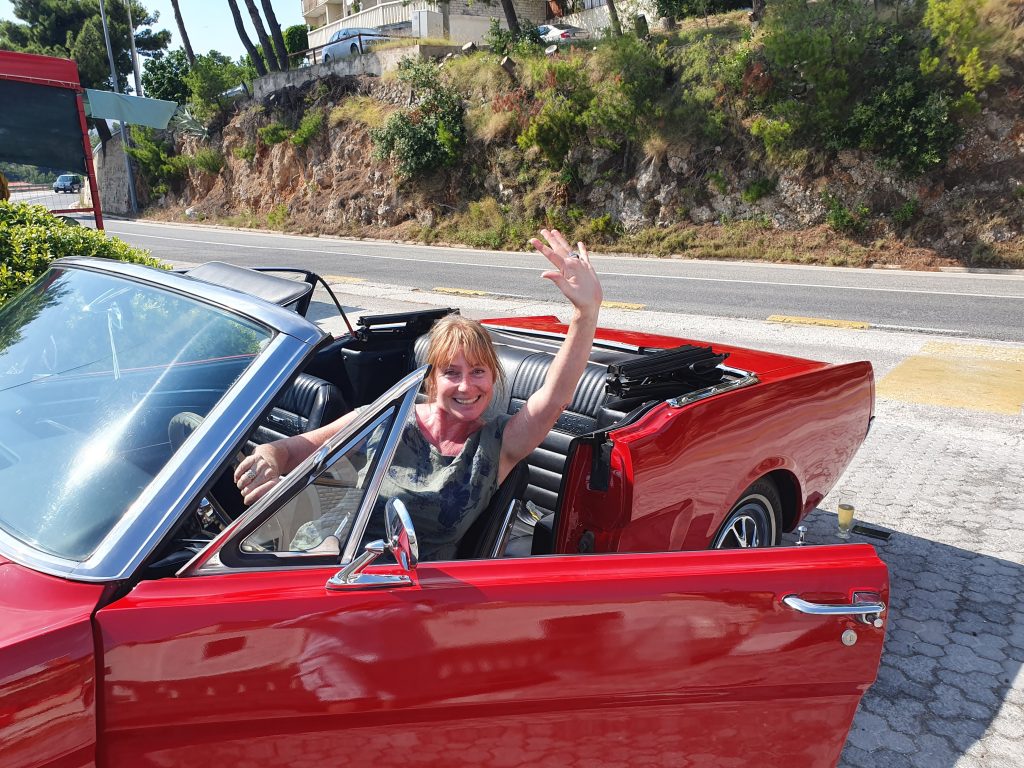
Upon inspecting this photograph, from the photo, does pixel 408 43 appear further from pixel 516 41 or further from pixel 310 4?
pixel 310 4

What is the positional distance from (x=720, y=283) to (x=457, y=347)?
14.1 m

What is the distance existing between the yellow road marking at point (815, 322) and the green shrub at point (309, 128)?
2572 centimetres

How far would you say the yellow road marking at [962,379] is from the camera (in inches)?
291

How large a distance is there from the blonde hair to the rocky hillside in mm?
17824

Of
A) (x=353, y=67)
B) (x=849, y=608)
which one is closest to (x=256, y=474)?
(x=849, y=608)

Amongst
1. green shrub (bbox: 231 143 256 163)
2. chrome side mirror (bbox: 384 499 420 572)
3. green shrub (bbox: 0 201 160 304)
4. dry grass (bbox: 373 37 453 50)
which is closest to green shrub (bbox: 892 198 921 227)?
green shrub (bbox: 0 201 160 304)

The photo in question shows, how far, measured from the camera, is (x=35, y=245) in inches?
227

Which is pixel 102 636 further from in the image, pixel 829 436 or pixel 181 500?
pixel 829 436

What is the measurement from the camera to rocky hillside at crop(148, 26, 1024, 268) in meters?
18.8

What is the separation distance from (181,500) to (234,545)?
0.48 feet

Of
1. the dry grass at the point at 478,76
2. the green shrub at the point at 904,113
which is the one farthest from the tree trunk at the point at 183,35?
the green shrub at the point at 904,113

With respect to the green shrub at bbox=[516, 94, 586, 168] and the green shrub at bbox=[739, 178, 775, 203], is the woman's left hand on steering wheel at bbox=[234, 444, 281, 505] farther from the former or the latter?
the green shrub at bbox=[516, 94, 586, 168]

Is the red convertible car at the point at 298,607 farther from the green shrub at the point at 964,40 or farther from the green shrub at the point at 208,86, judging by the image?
the green shrub at the point at 208,86

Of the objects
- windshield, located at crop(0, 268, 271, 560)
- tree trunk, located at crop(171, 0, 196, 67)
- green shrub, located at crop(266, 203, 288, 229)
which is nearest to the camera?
windshield, located at crop(0, 268, 271, 560)
